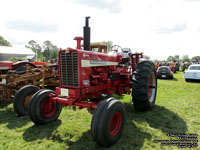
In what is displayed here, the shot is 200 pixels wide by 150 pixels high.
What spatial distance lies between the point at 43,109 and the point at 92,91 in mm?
1323

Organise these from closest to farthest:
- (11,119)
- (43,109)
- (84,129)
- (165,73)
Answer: (84,129)
(43,109)
(11,119)
(165,73)

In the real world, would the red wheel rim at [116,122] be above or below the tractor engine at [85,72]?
below

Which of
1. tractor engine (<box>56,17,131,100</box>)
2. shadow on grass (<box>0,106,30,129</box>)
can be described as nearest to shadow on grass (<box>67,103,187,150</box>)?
tractor engine (<box>56,17,131,100</box>)

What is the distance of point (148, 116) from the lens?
4266mm

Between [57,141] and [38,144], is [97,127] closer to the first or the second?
[57,141]

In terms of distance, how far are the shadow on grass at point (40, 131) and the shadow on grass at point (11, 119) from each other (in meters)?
0.46

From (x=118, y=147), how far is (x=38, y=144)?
152 centimetres

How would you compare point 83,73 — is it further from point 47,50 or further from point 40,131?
point 47,50

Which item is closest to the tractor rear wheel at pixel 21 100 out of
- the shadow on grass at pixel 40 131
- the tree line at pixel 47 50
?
the shadow on grass at pixel 40 131

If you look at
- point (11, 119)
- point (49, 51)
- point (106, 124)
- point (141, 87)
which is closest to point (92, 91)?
point (106, 124)

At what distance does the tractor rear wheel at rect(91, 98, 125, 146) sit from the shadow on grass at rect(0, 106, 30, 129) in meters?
2.22

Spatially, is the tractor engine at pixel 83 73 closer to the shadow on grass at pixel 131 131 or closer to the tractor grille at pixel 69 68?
the tractor grille at pixel 69 68

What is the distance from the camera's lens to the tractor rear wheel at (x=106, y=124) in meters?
2.58

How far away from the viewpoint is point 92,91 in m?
3.69
